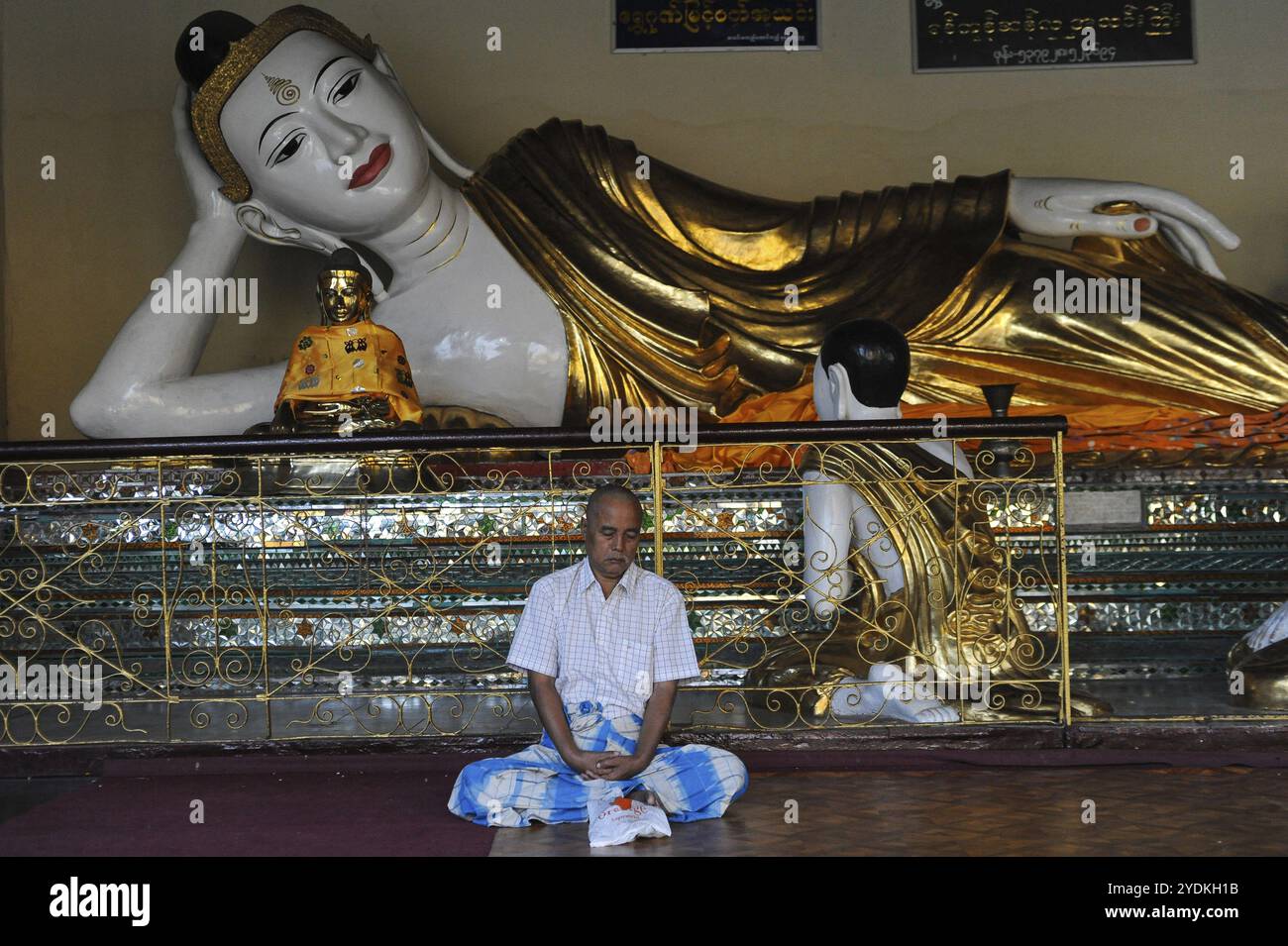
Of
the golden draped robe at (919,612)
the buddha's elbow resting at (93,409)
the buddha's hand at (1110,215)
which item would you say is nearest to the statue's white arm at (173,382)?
the buddha's elbow resting at (93,409)

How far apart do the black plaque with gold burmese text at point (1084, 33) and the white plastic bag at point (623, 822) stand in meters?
3.90

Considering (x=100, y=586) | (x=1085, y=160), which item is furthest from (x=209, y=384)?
(x=1085, y=160)

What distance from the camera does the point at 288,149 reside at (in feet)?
15.3

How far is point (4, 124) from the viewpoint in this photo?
5484 mm

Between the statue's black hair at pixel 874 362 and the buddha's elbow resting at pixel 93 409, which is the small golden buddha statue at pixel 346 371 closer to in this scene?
the buddha's elbow resting at pixel 93 409

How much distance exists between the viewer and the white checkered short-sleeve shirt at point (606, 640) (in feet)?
8.39

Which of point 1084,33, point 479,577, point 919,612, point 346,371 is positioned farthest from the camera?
point 1084,33

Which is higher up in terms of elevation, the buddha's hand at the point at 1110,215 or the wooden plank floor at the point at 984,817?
the buddha's hand at the point at 1110,215

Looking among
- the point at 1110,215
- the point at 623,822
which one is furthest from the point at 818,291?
the point at 623,822

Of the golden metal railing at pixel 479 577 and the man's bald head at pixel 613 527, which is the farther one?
the golden metal railing at pixel 479 577

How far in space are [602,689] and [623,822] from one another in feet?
0.90

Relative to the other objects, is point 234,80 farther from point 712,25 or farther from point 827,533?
point 827,533

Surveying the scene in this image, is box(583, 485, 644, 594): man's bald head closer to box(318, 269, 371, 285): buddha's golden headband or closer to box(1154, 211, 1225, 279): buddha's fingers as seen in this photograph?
box(318, 269, 371, 285): buddha's golden headband

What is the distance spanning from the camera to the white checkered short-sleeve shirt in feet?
8.39
